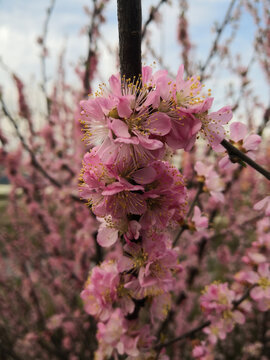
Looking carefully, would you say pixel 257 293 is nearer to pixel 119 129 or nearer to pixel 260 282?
pixel 260 282

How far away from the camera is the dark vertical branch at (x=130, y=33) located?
0.69m

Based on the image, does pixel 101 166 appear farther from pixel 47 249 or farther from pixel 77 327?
pixel 47 249

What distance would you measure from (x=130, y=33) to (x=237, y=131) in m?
0.54

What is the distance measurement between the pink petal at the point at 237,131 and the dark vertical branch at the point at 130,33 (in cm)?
45

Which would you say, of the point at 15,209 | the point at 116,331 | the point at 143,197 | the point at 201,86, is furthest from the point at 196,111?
the point at 15,209

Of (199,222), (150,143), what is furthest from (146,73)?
(199,222)

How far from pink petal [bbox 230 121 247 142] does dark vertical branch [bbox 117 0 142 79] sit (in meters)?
0.45

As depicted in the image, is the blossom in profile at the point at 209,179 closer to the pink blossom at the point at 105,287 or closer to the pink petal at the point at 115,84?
the pink blossom at the point at 105,287

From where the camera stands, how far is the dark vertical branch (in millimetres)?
693

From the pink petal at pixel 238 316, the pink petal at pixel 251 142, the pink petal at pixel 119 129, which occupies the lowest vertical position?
the pink petal at pixel 238 316

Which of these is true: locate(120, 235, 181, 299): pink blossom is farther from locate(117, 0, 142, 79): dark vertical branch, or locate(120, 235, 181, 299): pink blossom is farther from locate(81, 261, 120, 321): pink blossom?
locate(117, 0, 142, 79): dark vertical branch

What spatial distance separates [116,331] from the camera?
3.41 feet

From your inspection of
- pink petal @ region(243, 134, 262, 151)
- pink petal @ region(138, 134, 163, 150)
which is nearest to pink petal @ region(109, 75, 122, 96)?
pink petal @ region(138, 134, 163, 150)

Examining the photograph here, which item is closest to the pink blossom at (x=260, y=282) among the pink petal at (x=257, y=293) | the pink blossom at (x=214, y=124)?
the pink petal at (x=257, y=293)
